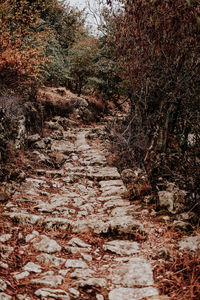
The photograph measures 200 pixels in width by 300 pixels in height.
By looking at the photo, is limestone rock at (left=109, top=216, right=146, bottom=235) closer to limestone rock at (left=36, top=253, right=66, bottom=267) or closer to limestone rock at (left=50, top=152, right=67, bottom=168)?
limestone rock at (left=36, top=253, right=66, bottom=267)

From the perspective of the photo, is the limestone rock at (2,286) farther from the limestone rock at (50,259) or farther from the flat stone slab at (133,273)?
the flat stone slab at (133,273)

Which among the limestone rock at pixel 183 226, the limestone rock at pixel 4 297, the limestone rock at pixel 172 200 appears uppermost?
the limestone rock at pixel 172 200

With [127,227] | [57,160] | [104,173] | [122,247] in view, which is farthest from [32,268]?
[57,160]

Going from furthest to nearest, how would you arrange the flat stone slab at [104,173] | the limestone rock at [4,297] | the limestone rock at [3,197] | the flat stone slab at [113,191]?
the flat stone slab at [104,173]
the flat stone slab at [113,191]
the limestone rock at [3,197]
the limestone rock at [4,297]

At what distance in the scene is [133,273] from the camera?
2309 mm

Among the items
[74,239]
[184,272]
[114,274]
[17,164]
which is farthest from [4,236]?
[17,164]

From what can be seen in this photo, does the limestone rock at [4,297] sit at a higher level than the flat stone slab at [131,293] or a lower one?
higher

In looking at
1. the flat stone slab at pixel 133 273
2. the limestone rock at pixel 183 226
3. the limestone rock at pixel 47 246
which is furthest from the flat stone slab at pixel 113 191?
the flat stone slab at pixel 133 273

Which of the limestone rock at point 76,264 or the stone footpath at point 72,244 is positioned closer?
the stone footpath at point 72,244

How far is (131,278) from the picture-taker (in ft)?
7.32

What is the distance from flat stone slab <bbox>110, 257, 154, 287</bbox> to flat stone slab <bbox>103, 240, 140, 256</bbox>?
0.21 m

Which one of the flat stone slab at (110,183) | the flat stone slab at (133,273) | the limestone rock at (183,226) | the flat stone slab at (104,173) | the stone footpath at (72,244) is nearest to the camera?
the stone footpath at (72,244)

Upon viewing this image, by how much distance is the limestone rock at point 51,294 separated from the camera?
1.89m

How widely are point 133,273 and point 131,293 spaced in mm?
295
